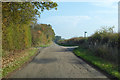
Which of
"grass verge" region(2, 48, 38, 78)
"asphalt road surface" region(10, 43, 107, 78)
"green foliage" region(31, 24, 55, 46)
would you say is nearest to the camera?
"asphalt road surface" region(10, 43, 107, 78)

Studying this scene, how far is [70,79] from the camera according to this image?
6332mm

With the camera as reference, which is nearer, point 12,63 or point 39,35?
point 12,63

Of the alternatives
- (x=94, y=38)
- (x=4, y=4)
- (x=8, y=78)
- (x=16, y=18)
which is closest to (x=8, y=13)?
(x=16, y=18)

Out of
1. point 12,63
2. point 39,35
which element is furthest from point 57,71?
point 39,35

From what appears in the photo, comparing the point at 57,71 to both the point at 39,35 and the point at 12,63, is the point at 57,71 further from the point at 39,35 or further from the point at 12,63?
the point at 39,35

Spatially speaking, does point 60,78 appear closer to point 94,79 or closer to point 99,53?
Result: point 94,79

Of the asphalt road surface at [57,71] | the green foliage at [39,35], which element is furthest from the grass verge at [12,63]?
the green foliage at [39,35]

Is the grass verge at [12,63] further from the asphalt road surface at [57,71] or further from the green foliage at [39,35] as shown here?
the green foliage at [39,35]

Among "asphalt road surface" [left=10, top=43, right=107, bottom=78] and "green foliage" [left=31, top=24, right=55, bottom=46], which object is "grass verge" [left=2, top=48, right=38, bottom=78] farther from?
"green foliage" [left=31, top=24, right=55, bottom=46]

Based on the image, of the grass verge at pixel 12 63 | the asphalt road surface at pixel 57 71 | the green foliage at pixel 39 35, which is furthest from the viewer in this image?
the green foliage at pixel 39 35

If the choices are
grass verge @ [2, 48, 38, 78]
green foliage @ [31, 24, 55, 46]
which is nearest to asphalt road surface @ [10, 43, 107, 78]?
grass verge @ [2, 48, 38, 78]

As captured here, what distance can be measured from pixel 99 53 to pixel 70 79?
943cm

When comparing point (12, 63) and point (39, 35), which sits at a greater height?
point (39, 35)

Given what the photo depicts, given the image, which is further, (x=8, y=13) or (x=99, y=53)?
(x=99, y=53)
